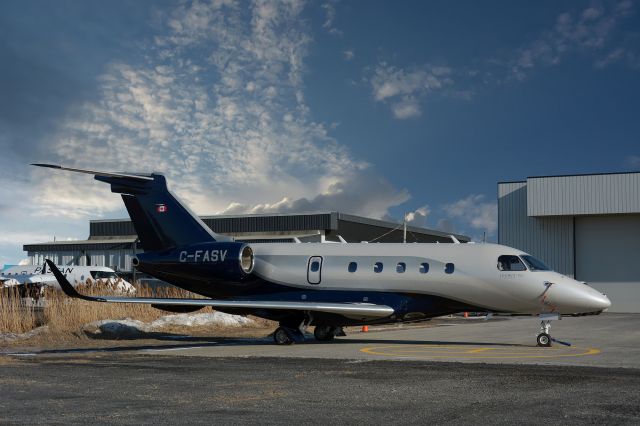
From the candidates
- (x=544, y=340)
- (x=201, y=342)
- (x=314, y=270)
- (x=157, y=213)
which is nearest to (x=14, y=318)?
(x=157, y=213)

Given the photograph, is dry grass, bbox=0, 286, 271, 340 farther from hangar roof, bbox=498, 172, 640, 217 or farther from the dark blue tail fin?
hangar roof, bbox=498, 172, 640, 217

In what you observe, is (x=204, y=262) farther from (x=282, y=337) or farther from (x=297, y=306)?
(x=297, y=306)

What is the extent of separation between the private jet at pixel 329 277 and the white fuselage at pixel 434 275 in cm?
3

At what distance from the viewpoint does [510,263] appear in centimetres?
2120

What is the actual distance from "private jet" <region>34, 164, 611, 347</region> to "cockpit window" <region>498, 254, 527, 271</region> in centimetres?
3

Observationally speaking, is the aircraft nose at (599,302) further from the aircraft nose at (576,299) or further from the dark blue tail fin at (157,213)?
the dark blue tail fin at (157,213)

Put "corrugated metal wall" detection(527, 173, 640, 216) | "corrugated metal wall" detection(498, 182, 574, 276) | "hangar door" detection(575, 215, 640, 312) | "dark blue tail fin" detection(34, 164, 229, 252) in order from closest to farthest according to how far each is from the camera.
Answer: "dark blue tail fin" detection(34, 164, 229, 252) < "corrugated metal wall" detection(527, 173, 640, 216) < "hangar door" detection(575, 215, 640, 312) < "corrugated metal wall" detection(498, 182, 574, 276)

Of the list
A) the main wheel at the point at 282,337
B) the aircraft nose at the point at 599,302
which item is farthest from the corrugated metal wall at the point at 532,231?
the main wheel at the point at 282,337

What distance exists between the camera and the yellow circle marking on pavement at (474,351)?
17.8 metres

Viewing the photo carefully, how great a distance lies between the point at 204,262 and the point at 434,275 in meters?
7.17

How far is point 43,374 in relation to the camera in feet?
46.9

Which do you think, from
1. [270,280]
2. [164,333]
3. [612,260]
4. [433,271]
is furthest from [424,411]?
[612,260]

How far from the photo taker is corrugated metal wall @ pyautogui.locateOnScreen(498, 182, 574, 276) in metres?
49.2

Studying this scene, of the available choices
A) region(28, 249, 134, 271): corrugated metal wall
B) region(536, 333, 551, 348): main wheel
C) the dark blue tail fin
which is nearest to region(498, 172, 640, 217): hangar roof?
the dark blue tail fin
